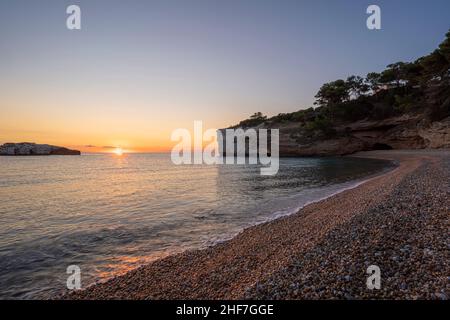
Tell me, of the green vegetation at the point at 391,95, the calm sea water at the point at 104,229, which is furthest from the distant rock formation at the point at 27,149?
the calm sea water at the point at 104,229

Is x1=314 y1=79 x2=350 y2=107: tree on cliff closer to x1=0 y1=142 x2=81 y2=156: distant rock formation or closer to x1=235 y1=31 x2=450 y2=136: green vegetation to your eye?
x1=235 y1=31 x2=450 y2=136: green vegetation

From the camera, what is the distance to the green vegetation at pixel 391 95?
139 feet

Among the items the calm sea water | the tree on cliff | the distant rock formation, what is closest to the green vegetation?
the tree on cliff

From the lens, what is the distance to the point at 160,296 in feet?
16.4

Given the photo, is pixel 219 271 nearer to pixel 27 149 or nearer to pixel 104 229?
pixel 104 229

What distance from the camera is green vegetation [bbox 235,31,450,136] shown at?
42.3 m

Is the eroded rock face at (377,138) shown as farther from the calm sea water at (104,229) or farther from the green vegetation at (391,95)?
the calm sea water at (104,229)

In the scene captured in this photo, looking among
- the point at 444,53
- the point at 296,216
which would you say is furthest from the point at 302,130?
the point at 296,216

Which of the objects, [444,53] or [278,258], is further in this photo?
[444,53]

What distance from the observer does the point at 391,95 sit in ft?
215

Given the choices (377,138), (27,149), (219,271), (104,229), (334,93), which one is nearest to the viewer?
(219,271)

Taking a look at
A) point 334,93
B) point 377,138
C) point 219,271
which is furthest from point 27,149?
point 219,271
